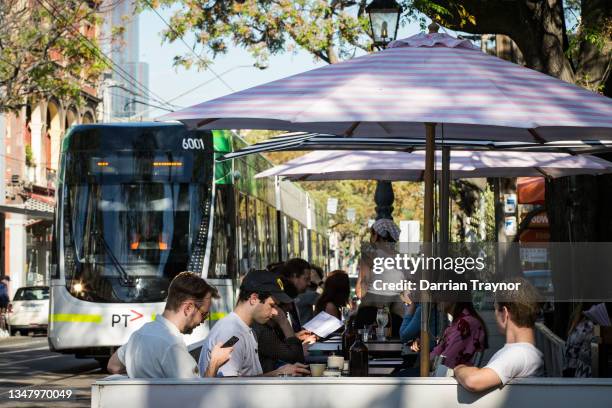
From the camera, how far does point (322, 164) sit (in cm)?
1395

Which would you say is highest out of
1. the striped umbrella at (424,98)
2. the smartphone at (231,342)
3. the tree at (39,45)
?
the tree at (39,45)

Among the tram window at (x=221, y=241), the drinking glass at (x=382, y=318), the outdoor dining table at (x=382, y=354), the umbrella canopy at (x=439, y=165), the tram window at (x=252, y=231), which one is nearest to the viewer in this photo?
the outdoor dining table at (x=382, y=354)

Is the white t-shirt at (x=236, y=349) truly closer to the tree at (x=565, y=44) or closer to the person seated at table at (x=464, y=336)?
the person seated at table at (x=464, y=336)

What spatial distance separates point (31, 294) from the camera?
37781mm

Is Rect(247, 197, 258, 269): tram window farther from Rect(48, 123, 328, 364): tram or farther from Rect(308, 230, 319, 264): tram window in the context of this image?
Rect(308, 230, 319, 264): tram window

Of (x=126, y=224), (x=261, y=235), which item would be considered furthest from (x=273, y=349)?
(x=261, y=235)

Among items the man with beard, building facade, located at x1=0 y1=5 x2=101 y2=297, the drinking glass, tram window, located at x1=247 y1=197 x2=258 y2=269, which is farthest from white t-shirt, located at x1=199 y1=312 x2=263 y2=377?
building facade, located at x1=0 y1=5 x2=101 y2=297

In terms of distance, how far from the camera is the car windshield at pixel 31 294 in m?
37.5

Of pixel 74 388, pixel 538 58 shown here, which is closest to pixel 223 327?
pixel 538 58

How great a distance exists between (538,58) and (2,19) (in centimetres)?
1668

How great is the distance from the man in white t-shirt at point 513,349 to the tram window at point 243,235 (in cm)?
1312

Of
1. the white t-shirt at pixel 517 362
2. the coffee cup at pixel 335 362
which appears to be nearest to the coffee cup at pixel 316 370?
the coffee cup at pixel 335 362

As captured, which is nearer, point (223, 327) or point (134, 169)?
point (223, 327)

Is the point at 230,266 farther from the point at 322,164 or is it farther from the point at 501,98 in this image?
the point at 501,98
